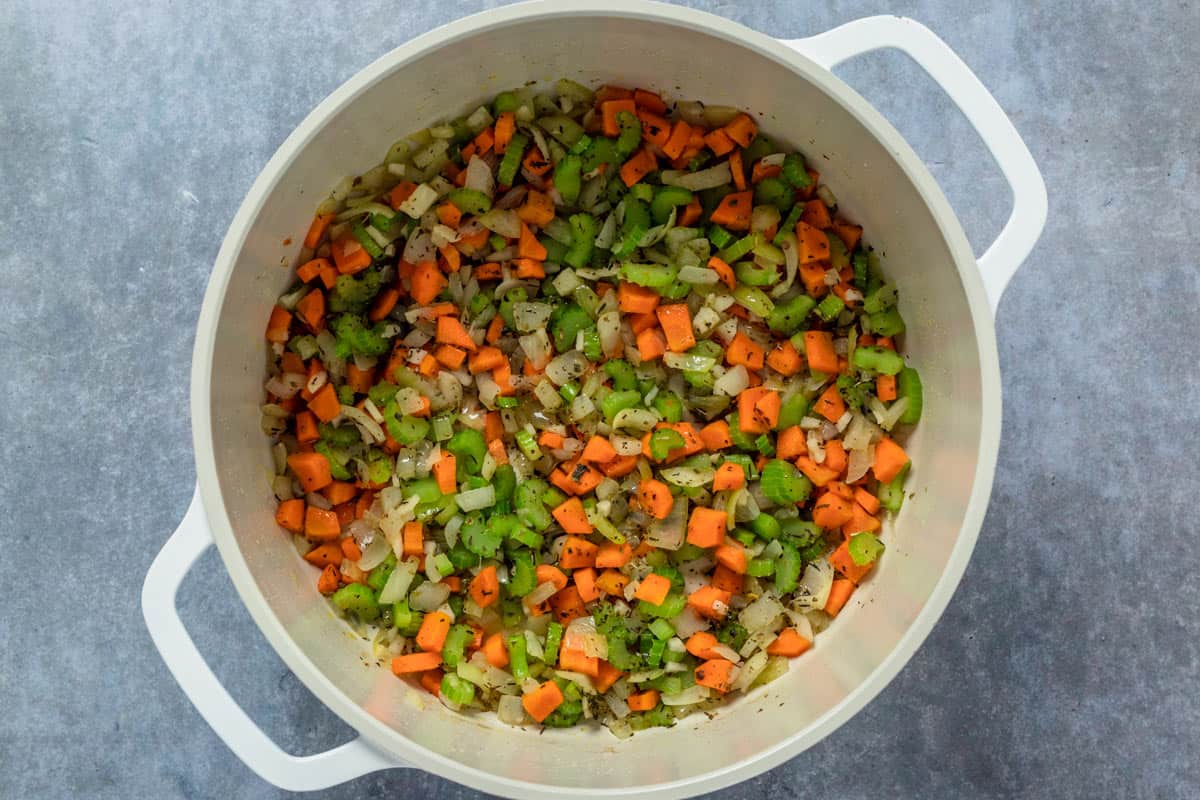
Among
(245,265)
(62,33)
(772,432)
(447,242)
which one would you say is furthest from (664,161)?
(62,33)

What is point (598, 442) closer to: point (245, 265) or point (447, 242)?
point (447, 242)

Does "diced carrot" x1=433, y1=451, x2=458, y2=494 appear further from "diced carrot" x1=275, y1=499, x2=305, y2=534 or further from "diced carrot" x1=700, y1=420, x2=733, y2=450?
"diced carrot" x1=700, y1=420, x2=733, y2=450

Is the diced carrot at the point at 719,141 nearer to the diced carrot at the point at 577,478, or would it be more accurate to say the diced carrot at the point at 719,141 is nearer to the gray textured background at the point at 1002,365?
the gray textured background at the point at 1002,365

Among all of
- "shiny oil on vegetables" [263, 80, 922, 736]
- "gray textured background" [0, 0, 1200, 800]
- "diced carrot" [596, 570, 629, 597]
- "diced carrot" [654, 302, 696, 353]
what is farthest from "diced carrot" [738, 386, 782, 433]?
"gray textured background" [0, 0, 1200, 800]

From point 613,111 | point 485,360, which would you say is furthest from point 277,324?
point 613,111

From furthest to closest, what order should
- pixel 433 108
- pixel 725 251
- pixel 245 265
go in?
pixel 725 251 → pixel 433 108 → pixel 245 265

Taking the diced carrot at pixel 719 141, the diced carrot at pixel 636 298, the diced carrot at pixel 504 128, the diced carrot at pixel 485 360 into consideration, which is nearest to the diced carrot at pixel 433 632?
the diced carrot at pixel 485 360

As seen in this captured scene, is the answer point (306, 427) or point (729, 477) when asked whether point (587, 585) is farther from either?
point (306, 427)
